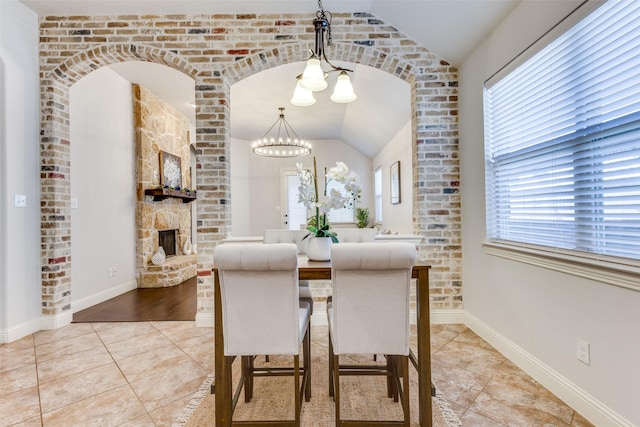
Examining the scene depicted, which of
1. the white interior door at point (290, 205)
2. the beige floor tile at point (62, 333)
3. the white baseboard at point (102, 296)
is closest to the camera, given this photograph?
the beige floor tile at point (62, 333)

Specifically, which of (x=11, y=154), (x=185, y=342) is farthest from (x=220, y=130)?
(x=185, y=342)

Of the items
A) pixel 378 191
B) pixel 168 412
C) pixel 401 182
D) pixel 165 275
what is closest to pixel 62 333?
pixel 165 275

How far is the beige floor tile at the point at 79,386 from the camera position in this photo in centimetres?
188

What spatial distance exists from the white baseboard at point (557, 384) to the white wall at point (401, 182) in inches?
71.7

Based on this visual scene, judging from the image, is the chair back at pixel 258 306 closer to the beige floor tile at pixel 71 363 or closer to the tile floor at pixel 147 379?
the tile floor at pixel 147 379

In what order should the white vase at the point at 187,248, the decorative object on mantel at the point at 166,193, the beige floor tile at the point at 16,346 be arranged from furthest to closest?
the white vase at the point at 187,248 → the decorative object on mantel at the point at 166,193 → the beige floor tile at the point at 16,346

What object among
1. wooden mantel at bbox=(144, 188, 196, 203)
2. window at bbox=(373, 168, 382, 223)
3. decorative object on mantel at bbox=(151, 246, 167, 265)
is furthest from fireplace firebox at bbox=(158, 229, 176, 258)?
window at bbox=(373, 168, 382, 223)

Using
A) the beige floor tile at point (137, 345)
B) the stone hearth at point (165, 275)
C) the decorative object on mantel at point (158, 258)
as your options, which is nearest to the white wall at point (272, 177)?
the stone hearth at point (165, 275)

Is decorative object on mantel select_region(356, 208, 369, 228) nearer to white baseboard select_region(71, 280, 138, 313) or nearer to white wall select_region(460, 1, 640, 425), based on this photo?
white wall select_region(460, 1, 640, 425)

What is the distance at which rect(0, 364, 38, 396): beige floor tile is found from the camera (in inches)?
79.6

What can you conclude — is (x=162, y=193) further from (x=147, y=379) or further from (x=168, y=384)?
(x=168, y=384)

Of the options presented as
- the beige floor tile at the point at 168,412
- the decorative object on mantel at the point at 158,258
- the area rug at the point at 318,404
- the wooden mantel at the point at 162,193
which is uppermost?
the wooden mantel at the point at 162,193

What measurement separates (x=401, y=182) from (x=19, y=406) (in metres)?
5.08

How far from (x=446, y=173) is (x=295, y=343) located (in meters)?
2.32
